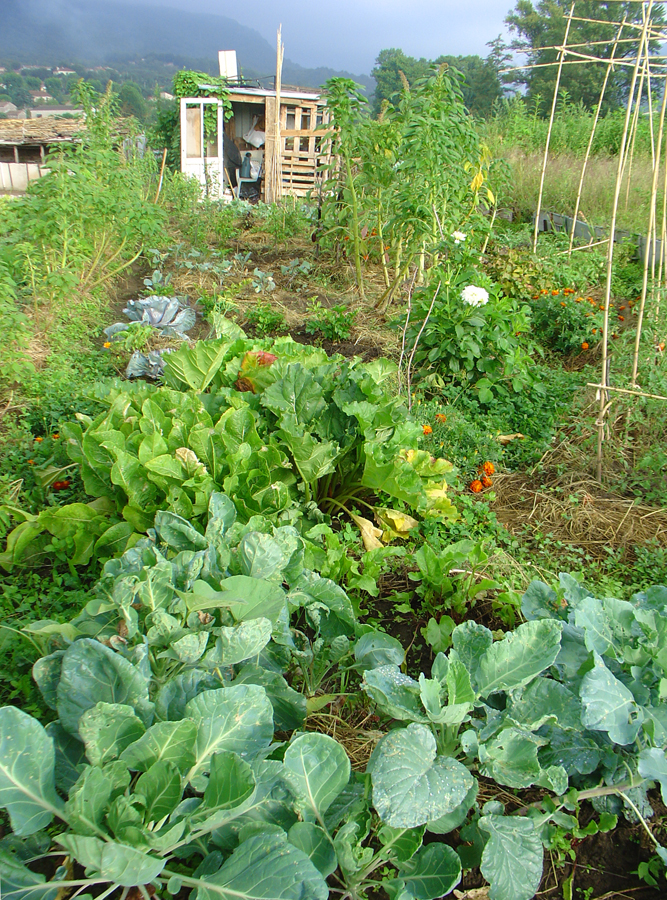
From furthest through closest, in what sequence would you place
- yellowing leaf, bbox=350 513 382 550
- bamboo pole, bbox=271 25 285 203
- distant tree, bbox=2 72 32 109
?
distant tree, bbox=2 72 32 109 < bamboo pole, bbox=271 25 285 203 < yellowing leaf, bbox=350 513 382 550

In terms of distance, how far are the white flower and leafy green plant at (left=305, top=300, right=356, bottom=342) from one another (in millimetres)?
1097

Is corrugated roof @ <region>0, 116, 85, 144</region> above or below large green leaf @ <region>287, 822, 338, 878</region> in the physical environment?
above

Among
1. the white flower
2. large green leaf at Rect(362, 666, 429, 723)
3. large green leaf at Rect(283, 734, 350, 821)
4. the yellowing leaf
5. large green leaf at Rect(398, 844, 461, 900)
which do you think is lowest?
the yellowing leaf

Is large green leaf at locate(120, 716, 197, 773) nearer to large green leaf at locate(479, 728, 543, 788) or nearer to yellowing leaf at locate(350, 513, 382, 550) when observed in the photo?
large green leaf at locate(479, 728, 543, 788)

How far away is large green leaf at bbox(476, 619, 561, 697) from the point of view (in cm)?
127

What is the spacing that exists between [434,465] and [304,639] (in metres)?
1.19

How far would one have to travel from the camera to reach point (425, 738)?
1138 mm

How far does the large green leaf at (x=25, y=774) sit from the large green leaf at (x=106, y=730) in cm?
6

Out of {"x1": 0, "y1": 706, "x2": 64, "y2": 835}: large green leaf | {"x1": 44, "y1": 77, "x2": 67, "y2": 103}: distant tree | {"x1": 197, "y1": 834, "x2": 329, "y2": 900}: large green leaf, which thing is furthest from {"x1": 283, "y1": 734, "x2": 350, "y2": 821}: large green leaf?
{"x1": 44, "y1": 77, "x2": 67, "y2": 103}: distant tree

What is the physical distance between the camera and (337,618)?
1.63 meters

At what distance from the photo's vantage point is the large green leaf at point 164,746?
40.2 inches

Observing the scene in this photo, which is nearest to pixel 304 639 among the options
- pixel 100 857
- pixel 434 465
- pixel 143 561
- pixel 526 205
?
pixel 143 561

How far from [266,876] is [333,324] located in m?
4.07

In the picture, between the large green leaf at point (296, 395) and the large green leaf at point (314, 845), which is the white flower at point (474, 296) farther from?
the large green leaf at point (314, 845)
